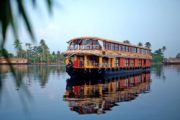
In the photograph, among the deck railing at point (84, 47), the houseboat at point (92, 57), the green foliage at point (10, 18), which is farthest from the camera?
the deck railing at point (84, 47)

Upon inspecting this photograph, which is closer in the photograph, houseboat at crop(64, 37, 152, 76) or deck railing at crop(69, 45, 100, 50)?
houseboat at crop(64, 37, 152, 76)

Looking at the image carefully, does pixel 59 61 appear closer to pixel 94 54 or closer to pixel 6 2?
pixel 94 54

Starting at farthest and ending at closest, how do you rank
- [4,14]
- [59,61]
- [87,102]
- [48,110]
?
[59,61], [87,102], [48,110], [4,14]

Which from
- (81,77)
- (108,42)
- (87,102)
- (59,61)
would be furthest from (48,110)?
(59,61)

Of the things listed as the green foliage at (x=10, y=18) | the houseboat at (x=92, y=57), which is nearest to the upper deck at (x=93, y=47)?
the houseboat at (x=92, y=57)

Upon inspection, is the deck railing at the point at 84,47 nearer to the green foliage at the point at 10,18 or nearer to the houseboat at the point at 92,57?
the houseboat at the point at 92,57

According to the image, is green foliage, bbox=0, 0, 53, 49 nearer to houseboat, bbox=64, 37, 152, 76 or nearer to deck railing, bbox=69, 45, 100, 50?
houseboat, bbox=64, 37, 152, 76

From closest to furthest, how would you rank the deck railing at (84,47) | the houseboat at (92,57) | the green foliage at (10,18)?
the green foliage at (10,18), the houseboat at (92,57), the deck railing at (84,47)

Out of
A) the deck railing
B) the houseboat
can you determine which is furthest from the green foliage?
the deck railing

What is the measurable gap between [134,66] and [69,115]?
33.9m

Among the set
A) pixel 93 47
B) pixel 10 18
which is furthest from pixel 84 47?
pixel 10 18

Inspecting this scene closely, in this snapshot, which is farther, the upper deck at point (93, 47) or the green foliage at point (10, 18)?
the upper deck at point (93, 47)

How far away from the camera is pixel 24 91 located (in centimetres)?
102

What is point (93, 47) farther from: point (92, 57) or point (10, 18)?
point (10, 18)
